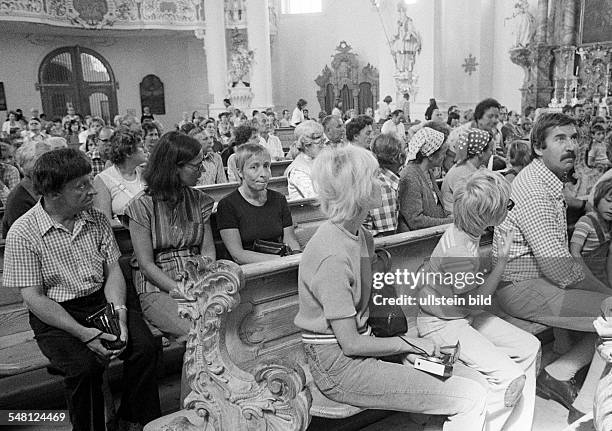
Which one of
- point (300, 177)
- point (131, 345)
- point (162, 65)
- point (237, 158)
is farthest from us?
point (162, 65)

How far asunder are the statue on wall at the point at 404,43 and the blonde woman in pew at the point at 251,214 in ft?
45.1

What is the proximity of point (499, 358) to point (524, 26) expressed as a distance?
15.8 m

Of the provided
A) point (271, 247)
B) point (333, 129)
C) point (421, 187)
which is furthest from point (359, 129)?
point (271, 247)

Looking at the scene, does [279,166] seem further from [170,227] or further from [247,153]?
[170,227]

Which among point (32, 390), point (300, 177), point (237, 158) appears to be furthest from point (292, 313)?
point (300, 177)

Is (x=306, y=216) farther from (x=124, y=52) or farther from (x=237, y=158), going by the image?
(x=124, y=52)

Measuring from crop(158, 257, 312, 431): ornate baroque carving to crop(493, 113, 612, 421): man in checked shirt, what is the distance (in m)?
1.26

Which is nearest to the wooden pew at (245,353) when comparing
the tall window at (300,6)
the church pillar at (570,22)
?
the church pillar at (570,22)

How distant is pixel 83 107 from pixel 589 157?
17.0 m

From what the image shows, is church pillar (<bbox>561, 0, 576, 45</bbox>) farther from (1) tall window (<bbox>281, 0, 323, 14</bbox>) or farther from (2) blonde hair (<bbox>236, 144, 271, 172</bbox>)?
(2) blonde hair (<bbox>236, 144, 271, 172</bbox>)

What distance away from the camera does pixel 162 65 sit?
20.6m

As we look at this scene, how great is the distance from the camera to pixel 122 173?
159 inches

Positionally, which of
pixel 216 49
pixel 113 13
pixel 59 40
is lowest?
pixel 216 49

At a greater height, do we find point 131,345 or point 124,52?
point 124,52
